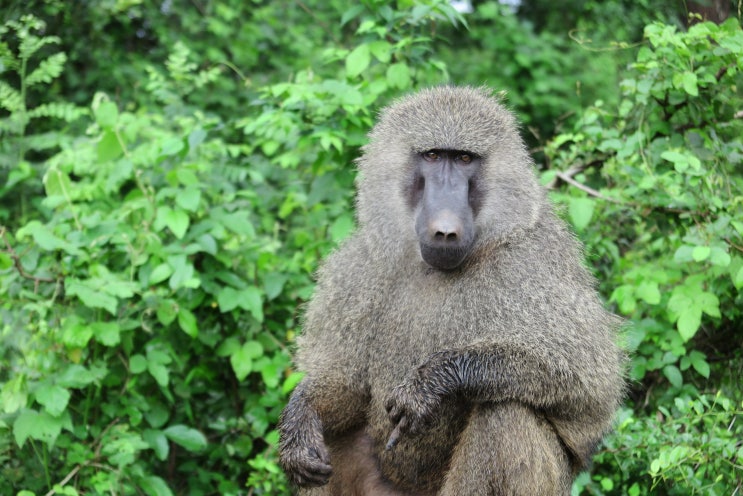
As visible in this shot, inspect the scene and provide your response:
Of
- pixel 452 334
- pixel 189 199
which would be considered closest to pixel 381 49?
pixel 189 199

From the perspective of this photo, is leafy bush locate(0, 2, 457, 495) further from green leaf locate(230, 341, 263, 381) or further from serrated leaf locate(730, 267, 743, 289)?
serrated leaf locate(730, 267, 743, 289)

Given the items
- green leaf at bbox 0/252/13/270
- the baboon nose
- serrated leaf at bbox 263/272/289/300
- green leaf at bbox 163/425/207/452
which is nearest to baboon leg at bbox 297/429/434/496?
green leaf at bbox 163/425/207/452

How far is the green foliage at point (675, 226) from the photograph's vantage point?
3.97m

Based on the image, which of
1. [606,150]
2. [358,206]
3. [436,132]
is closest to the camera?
[436,132]

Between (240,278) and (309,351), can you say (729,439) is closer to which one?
(309,351)

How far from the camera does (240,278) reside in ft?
16.0

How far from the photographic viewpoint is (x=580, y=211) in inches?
179

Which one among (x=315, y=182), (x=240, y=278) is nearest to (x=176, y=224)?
(x=240, y=278)

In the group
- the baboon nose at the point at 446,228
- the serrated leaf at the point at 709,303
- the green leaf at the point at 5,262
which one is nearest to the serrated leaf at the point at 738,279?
the serrated leaf at the point at 709,303

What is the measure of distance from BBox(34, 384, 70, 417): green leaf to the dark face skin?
1.65 m

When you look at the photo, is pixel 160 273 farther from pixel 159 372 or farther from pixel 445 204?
pixel 445 204

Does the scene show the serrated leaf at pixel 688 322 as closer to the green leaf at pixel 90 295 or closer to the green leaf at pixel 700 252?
the green leaf at pixel 700 252

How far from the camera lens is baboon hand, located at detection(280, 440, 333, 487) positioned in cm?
358

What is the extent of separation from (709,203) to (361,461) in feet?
6.42
